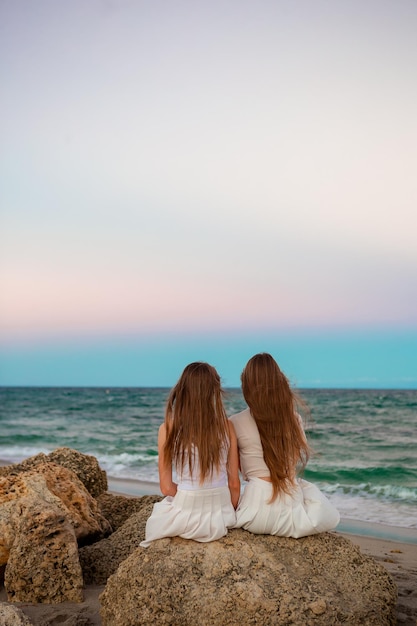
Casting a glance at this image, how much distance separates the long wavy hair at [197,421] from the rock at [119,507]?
2.64m

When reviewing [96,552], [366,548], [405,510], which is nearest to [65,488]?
[96,552]

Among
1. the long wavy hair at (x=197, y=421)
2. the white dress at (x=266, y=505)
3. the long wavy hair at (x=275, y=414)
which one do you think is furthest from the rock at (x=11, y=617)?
the long wavy hair at (x=275, y=414)

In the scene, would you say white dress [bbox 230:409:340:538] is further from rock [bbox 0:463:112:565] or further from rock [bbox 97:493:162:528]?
rock [bbox 97:493:162:528]

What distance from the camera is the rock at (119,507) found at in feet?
21.8

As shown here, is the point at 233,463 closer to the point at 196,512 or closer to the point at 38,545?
the point at 196,512

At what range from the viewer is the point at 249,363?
434 cm

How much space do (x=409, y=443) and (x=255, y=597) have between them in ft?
60.8

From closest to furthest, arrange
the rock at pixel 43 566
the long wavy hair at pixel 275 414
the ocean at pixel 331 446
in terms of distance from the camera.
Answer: the long wavy hair at pixel 275 414, the rock at pixel 43 566, the ocean at pixel 331 446

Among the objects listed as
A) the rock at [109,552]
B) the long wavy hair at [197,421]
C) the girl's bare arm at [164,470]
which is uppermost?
the long wavy hair at [197,421]

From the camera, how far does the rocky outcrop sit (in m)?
4.73

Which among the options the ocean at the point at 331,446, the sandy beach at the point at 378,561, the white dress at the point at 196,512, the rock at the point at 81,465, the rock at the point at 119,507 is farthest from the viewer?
the ocean at the point at 331,446

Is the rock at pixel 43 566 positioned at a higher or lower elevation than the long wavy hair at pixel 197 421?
lower

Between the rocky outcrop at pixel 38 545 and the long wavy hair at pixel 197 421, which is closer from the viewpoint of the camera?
the long wavy hair at pixel 197 421

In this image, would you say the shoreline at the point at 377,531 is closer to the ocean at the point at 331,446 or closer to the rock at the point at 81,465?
the ocean at the point at 331,446
